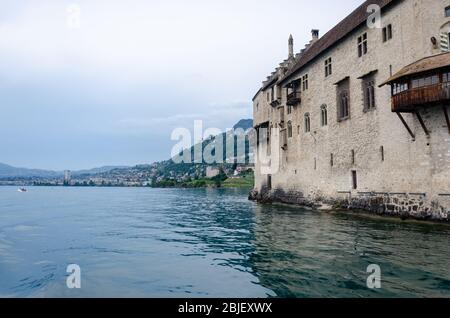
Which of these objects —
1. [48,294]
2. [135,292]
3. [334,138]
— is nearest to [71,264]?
[48,294]

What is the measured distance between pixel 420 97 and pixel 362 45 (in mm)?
8616

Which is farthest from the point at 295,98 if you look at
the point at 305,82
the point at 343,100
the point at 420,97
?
the point at 420,97

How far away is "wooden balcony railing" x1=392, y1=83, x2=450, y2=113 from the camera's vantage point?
1830 cm

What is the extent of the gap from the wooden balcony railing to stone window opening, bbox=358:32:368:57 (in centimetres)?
645

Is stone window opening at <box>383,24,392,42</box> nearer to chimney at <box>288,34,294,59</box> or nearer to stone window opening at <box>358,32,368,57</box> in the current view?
stone window opening at <box>358,32,368,57</box>

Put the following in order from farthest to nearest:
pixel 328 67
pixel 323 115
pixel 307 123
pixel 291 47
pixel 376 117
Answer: pixel 291 47 → pixel 307 123 → pixel 323 115 → pixel 328 67 → pixel 376 117

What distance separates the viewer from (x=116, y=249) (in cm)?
1558

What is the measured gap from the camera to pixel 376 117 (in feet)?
80.5

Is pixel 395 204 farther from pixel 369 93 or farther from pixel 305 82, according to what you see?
pixel 305 82

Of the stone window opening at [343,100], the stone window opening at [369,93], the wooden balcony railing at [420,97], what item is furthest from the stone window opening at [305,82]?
the wooden balcony railing at [420,97]

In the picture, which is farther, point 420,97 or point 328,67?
point 328,67

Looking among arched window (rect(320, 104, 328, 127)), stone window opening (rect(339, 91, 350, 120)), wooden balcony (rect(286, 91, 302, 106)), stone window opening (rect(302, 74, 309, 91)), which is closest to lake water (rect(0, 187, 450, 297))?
stone window opening (rect(339, 91, 350, 120))

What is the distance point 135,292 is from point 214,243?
7437 millimetres

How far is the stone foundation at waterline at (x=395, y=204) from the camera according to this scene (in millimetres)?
19156
